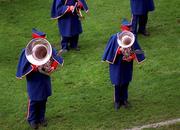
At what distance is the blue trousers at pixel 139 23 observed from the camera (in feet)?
42.4

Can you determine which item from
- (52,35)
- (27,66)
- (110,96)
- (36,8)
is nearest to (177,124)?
(110,96)

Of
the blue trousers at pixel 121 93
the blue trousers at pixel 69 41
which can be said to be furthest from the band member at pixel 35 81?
the blue trousers at pixel 69 41

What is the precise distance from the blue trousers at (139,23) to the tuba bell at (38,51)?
460 centimetres

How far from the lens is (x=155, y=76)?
11.1 meters

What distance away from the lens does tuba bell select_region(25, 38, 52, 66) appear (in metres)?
8.53

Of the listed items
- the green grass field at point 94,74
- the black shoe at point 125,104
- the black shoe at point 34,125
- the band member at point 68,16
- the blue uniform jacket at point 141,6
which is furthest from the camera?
the blue uniform jacket at point 141,6

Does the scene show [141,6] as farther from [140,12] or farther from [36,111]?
[36,111]

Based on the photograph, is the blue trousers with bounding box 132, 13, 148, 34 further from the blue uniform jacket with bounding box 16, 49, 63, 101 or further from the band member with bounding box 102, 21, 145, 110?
the blue uniform jacket with bounding box 16, 49, 63, 101

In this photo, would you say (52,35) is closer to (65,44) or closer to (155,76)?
(65,44)

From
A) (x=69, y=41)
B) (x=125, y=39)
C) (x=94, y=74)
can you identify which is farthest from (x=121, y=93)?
(x=69, y=41)

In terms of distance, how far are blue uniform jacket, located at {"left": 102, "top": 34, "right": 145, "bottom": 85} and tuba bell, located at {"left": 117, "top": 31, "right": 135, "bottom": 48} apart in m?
0.12

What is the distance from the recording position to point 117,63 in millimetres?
9406

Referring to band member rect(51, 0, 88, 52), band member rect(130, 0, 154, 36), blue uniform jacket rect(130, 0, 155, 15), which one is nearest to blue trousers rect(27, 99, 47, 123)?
band member rect(51, 0, 88, 52)

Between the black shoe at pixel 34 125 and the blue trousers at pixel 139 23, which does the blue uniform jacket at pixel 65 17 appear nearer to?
the blue trousers at pixel 139 23
